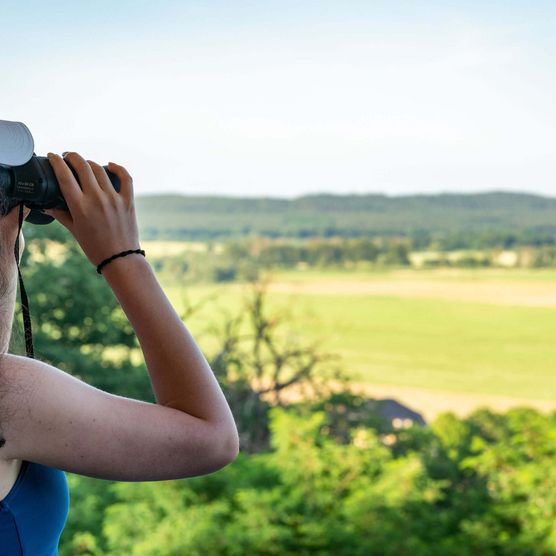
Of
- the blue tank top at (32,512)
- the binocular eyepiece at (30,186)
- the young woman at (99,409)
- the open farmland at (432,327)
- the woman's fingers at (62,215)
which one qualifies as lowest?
the open farmland at (432,327)

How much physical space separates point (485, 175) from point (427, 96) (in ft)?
1.57

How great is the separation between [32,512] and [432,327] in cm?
368

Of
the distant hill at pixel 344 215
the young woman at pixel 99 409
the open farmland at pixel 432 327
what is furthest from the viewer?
→ the distant hill at pixel 344 215

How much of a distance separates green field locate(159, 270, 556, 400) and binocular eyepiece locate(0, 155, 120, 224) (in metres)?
3.41

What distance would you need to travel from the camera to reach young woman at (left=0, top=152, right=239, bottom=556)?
14.3 inches

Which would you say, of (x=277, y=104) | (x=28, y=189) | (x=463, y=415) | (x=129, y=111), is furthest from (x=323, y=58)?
(x=28, y=189)

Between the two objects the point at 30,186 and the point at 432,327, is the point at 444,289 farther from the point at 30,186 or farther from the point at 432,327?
the point at 30,186

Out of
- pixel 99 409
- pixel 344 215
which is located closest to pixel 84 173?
pixel 99 409

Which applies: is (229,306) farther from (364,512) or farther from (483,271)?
(364,512)

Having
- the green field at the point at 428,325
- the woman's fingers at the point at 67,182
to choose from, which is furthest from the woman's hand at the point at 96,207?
the green field at the point at 428,325

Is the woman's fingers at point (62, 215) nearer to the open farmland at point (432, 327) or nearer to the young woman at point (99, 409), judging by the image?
the young woman at point (99, 409)

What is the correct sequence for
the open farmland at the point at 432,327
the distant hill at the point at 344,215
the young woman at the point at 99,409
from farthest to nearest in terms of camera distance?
the distant hill at the point at 344,215
the open farmland at the point at 432,327
the young woman at the point at 99,409

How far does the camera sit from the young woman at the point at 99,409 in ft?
1.19

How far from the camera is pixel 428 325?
13.1 feet
